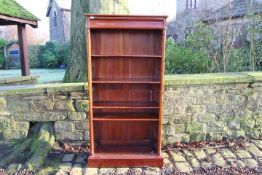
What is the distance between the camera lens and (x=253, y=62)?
5.32 metres

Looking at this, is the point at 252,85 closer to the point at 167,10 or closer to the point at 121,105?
the point at 121,105

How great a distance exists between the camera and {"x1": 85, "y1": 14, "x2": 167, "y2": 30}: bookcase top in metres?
3.04

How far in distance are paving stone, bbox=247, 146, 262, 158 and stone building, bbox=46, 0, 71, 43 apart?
20415mm

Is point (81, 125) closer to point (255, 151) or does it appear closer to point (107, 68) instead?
point (107, 68)

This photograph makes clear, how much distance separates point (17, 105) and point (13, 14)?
3484mm

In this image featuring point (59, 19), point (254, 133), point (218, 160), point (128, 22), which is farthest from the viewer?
point (59, 19)

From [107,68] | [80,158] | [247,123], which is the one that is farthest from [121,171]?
[247,123]

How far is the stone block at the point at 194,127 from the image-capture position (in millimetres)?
3911

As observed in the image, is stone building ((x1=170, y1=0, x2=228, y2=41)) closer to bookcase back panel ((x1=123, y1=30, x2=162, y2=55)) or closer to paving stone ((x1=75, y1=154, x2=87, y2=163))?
bookcase back panel ((x1=123, y1=30, x2=162, y2=55))

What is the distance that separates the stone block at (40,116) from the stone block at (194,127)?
1805 mm

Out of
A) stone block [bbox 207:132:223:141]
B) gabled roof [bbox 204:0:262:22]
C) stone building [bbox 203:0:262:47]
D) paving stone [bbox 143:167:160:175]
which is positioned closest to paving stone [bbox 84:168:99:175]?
paving stone [bbox 143:167:160:175]

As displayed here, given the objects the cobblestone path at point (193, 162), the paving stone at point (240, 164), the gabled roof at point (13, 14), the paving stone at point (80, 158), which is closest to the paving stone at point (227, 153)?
the cobblestone path at point (193, 162)

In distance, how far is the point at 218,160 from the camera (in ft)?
11.4

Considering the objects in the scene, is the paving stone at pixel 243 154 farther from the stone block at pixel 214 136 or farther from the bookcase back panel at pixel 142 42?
the bookcase back panel at pixel 142 42
